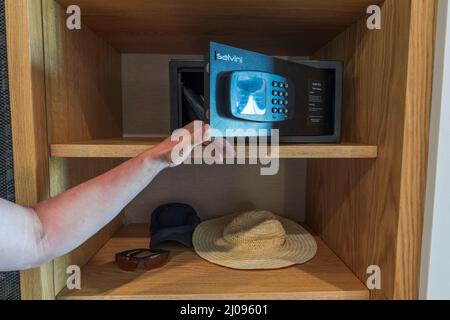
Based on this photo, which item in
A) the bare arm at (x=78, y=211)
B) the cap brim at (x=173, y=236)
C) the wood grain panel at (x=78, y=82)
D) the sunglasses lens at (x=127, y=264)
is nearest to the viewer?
the bare arm at (x=78, y=211)

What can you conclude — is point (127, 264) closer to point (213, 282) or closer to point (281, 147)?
point (213, 282)

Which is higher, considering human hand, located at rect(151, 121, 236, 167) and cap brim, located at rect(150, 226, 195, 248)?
human hand, located at rect(151, 121, 236, 167)

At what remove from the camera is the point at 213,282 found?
61 centimetres

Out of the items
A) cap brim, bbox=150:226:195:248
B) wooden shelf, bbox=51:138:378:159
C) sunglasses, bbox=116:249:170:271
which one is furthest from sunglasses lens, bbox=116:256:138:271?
wooden shelf, bbox=51:138:378:159

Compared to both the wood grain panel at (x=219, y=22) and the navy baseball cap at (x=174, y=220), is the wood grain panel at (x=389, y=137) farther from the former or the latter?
the navy baseball cap at (x=174, y=220)

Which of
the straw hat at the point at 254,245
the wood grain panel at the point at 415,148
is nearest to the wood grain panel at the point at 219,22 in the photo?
the wood grain panel at the point at 415,148

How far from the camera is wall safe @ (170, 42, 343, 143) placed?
1.65 feet

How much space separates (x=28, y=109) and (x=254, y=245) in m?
0.51

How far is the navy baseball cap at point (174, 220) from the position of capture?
80 centimetres

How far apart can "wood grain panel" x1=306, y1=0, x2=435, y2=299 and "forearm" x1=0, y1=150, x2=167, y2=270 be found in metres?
0.37

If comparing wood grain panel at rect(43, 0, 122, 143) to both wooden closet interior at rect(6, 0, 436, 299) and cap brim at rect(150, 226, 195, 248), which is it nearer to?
wooden closet interior at rect(6, 0, 436, 299)

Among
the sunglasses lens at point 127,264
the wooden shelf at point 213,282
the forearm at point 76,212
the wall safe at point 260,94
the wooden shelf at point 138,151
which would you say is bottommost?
the wooden shelf at point 213,282

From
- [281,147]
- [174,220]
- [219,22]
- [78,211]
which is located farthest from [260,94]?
[174,220]
